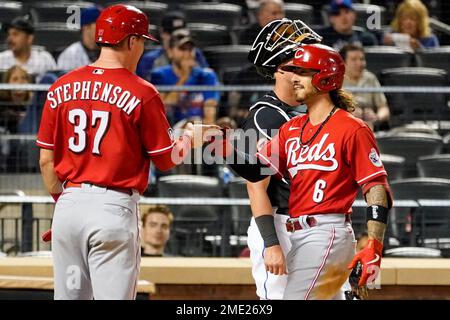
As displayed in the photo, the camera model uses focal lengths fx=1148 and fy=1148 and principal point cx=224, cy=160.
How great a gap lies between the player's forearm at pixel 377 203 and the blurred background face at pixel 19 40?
553 cm

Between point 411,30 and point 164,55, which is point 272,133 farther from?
point 411,30

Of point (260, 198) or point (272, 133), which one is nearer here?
point (260, 198)

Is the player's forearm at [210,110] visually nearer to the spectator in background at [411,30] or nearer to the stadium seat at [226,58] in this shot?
the stadium seat at [226,58]

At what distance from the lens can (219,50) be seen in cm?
1039

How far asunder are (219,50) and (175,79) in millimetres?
973

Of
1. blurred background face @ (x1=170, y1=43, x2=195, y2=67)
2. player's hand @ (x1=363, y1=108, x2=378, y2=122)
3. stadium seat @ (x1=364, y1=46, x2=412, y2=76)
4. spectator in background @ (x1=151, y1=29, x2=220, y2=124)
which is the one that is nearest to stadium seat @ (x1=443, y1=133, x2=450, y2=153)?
player's hand @ (x1=363, y1=108, x2=378, y2=122)

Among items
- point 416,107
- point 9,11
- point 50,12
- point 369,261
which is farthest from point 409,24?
point 369,261

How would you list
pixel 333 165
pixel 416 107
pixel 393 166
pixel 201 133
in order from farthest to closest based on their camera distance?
1. pixel 416 107
2. pixel 393 166
3. pixel 201 133
4. pixel 333 165

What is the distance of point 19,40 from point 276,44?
4.74 m

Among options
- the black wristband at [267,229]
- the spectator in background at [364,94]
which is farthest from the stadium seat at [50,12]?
the black wristband at [267,229]

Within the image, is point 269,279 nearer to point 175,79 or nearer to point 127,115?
point 127,115

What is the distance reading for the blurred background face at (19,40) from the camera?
9.72 metres

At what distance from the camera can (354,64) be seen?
940cm

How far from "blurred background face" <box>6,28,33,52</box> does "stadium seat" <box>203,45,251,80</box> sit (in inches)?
66.0
